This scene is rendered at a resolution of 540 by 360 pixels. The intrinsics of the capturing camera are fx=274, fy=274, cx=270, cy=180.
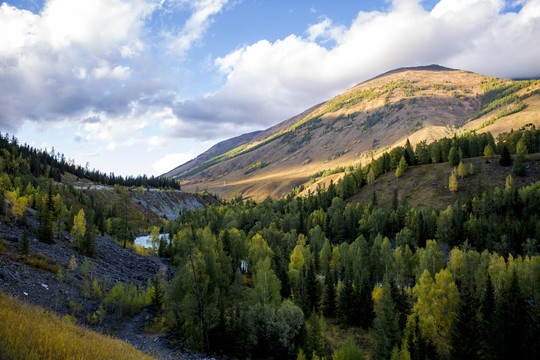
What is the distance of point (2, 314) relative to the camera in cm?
1132

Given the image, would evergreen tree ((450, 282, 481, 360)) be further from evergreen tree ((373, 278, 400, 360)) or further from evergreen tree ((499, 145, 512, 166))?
evergreen tree ((499, 145, 512, 166))

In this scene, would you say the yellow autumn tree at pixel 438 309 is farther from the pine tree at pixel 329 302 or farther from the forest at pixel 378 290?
the pine tree at pixel 329 302

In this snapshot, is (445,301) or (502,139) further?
(502,139)

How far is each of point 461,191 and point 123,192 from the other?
18962cm

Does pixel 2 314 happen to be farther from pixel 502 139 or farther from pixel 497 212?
pixel 502 139

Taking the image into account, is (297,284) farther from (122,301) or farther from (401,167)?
(401,167)

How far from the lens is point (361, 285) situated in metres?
55.9

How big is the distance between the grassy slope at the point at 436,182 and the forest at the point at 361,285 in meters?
5.56

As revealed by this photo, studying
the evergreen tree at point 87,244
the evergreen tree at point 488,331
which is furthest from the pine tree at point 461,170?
the evergreen tree at point 87,244

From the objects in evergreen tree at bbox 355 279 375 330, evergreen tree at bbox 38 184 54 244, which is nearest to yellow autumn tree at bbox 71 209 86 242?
evergreen tree at bbox 38 184 54 244

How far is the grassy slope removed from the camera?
11700cm

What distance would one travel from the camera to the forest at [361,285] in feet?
119

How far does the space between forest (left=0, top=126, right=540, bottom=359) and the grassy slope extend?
5.56 meters

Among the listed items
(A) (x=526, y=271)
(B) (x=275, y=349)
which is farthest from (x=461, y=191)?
(B) (x=275, y=349)
